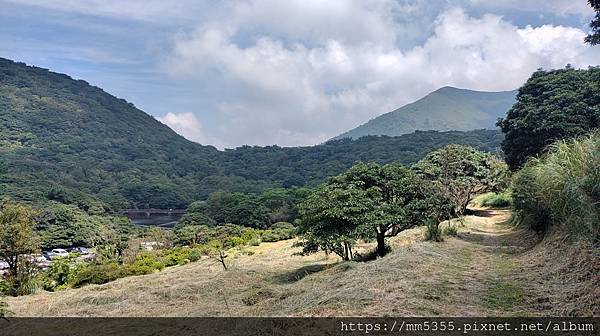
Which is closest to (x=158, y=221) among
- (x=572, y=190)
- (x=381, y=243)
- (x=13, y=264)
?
(x=13, y=264)

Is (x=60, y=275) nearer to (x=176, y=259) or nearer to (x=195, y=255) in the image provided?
(x=176, y=259)

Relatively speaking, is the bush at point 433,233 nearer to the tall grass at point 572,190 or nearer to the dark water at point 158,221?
the tall grass at point 572,190

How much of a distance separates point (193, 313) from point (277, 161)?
4755 inches

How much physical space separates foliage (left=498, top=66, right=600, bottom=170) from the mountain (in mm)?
56477

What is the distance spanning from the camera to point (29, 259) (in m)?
23.3

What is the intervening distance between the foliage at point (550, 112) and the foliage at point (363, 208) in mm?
13086

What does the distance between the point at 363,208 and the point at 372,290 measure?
233 inches

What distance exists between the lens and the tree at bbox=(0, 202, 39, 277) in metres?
21.0

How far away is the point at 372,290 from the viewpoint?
7031 mm

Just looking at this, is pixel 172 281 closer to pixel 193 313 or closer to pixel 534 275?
pixel 193 313

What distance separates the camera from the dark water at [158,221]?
73.7 meters

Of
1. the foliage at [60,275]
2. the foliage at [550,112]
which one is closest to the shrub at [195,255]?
the foliage at [60,275]

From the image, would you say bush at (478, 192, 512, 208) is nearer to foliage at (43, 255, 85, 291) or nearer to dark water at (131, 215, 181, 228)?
foliage at (43, 255, 85, 291)

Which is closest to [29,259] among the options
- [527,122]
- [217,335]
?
[217,335]
